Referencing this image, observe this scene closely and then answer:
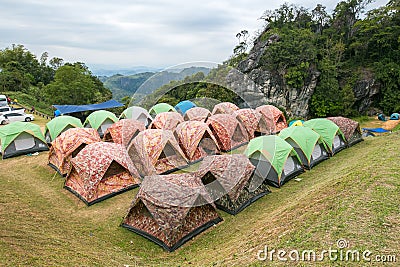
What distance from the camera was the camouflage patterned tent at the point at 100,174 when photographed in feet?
27.9

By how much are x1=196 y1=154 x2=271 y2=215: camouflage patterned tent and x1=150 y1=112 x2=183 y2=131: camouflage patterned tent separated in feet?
15.6

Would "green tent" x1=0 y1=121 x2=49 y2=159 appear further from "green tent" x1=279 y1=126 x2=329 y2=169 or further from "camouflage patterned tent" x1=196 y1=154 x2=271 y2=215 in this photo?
Answer: "green tent" x1=279 y1=126 x2=329 y2=169

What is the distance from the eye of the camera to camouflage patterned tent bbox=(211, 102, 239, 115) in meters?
10.9

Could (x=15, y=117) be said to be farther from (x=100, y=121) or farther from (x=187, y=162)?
(x=187, y=162)

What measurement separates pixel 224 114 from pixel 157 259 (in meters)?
7.95

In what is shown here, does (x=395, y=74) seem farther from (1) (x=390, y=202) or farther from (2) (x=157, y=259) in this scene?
(2) (x=157, y=259)

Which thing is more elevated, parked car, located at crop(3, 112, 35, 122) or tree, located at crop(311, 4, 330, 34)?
tree, located at crop(311, 4, 330, 34)

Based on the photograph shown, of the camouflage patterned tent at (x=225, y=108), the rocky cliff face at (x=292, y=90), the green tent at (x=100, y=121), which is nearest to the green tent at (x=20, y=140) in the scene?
Result: the green tent at (x=100, y=121)

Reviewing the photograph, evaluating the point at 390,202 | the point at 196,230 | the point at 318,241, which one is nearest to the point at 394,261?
the point at 318,241

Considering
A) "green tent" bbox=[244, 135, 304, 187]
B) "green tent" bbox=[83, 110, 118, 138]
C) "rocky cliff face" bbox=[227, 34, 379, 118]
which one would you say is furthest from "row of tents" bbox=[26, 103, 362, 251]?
"rocky cliff face" bbox=[227, 34, 379, 118]

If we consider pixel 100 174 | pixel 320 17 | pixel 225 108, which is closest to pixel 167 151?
pixel 100 174

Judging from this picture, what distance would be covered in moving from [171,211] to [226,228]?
1.78 meters

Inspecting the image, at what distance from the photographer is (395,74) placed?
91.1 ft

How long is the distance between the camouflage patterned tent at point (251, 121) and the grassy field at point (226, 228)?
306 centimetres
